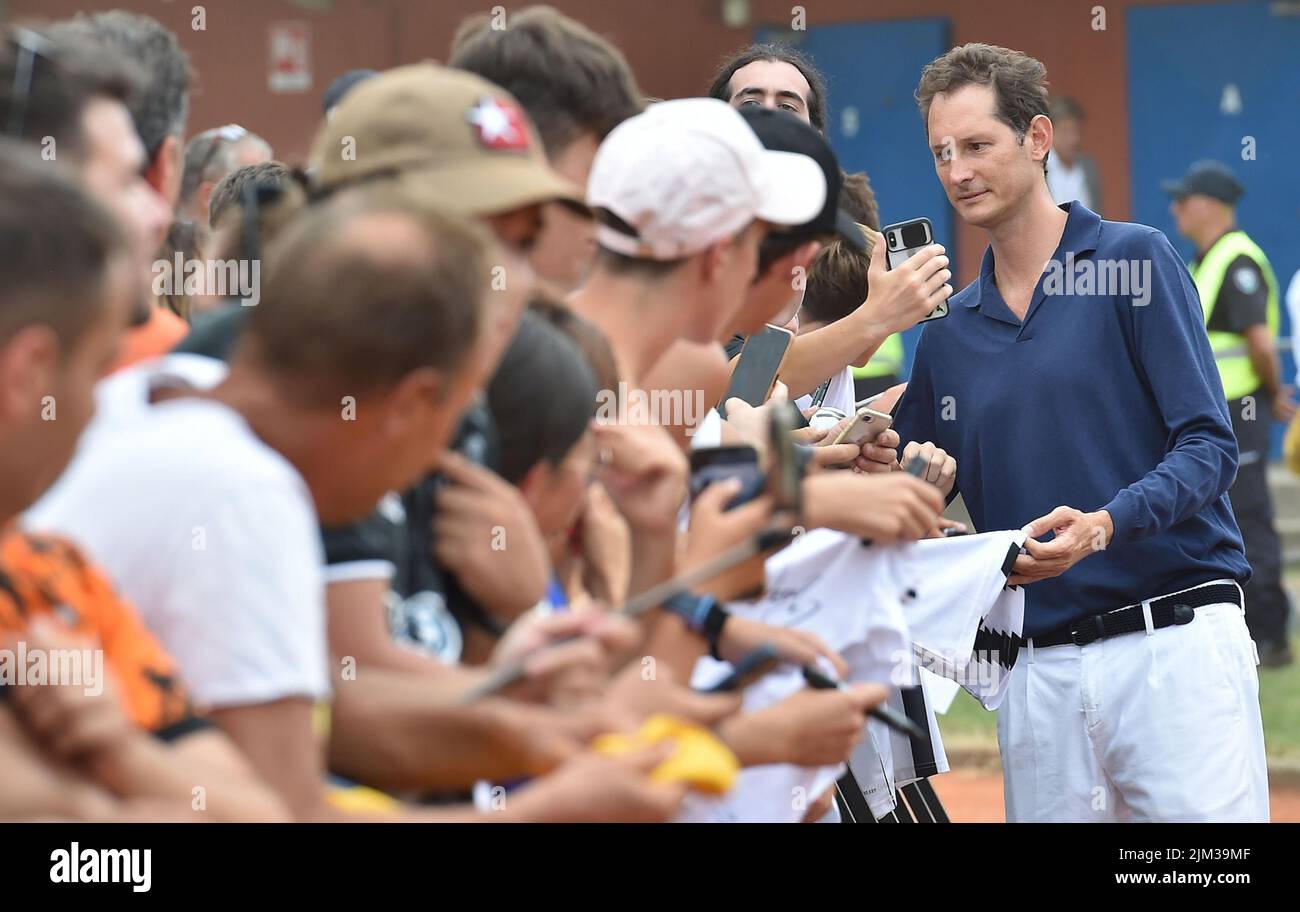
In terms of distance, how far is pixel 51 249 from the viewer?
5.08 feet

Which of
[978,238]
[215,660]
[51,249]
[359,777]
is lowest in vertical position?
[359,777]

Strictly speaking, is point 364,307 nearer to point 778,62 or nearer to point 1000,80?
point 1000,80

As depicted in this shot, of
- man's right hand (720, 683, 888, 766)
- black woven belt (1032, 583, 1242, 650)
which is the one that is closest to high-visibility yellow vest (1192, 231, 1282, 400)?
black woven belt (1032, 583, 1242, 650)

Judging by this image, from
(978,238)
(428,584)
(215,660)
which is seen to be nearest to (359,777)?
(428,584)

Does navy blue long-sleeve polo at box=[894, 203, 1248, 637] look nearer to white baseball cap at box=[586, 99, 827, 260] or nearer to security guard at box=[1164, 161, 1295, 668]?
white baseball cap at box=[586, 99, 827, 260]

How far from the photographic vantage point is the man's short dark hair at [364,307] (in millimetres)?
1774

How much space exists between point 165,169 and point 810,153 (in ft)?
3.60

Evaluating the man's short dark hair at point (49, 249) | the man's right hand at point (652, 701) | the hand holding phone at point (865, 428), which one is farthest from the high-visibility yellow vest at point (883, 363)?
the man's short dark hair at point (49, 249)

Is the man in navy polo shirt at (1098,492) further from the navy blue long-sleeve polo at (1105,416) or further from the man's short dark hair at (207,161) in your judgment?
the man's short dark hair at (207,161)

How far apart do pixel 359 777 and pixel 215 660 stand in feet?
1.43

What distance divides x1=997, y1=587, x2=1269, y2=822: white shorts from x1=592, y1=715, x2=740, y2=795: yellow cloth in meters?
2.21

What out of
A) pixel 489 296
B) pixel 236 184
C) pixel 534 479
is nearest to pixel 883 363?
pixel 236 184

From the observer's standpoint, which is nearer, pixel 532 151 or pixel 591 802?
pixel 591 802
